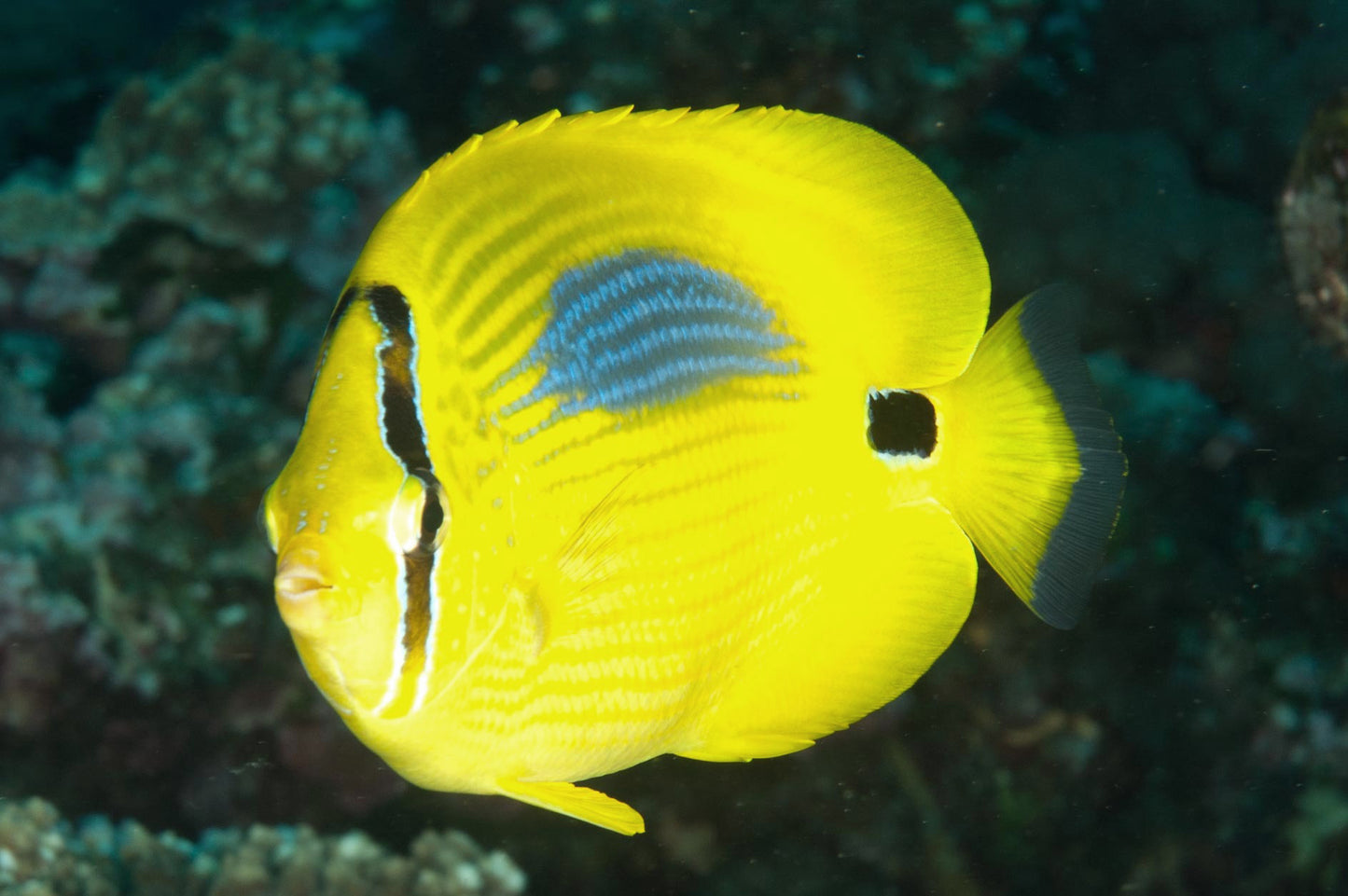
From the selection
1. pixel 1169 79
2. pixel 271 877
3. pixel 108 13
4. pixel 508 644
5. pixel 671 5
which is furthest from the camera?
pixel 108 13

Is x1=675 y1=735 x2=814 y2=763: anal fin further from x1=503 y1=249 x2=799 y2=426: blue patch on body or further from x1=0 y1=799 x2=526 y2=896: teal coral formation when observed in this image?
x1=0 y1=799 x2=526 y2=896: teal coral formation

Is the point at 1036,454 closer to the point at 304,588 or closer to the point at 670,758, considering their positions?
the point at 304,588

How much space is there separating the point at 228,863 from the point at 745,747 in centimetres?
161

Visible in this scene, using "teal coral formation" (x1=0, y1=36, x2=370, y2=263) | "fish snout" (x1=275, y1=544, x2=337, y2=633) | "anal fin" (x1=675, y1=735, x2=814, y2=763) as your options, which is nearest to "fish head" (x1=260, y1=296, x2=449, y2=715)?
"fish snout" (x1=275, y1=544, x2=337, y2=633)

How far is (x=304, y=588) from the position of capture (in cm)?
95

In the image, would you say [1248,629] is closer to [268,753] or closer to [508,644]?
[508,644]

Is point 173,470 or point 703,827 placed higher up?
point 173,470

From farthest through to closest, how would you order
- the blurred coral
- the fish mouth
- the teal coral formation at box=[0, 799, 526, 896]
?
the blurred coral
the teal coral formation at box=[0, 799, 526, 896]
the fish mouth

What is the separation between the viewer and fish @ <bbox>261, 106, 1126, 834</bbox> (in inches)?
41.0

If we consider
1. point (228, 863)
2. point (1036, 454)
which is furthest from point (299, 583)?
point (228, 863)

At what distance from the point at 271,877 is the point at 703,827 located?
120 centimetres

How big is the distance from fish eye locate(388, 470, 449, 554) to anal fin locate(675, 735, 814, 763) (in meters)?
0.61

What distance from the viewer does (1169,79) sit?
4.27m

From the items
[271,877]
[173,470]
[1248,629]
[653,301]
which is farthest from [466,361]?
[1248,629]
